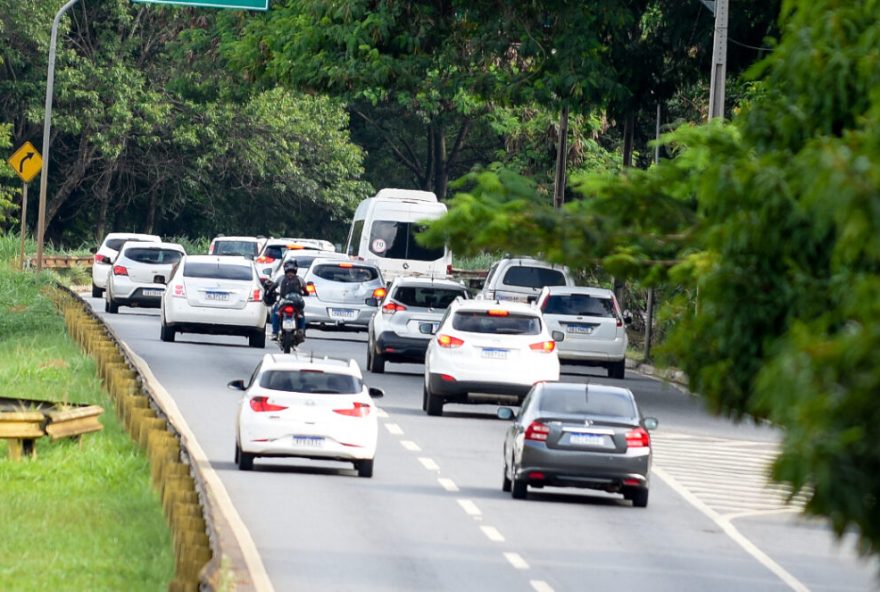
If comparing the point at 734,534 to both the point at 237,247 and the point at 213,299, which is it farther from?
the point at 237,247

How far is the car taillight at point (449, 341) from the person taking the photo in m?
29.0

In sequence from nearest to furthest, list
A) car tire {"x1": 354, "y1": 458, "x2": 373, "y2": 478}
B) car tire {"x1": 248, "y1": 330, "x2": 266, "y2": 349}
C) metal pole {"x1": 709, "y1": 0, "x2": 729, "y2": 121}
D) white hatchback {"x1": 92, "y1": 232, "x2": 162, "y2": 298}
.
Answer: car tire {"x1": 354, "y1": 458, "x2": 373, "y2": 478} < metal pole {"x1": 709, "y1": 0, "x2": 729, "y2": 121} < car tire {"x1": 248, "y1": 330, "x2": 266, "y2": 349} < white hatchback {"x1": 92, "y1": 232, "x2": 162, "y2": 298}

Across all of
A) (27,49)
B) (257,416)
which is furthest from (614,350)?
(27,49)

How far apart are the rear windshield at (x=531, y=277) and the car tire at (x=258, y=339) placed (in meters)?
5.37

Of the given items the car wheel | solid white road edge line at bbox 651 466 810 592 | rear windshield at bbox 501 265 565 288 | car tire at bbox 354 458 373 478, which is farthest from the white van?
the car wheel

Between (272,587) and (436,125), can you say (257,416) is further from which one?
(436,125)

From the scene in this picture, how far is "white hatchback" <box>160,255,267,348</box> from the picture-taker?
3809cm

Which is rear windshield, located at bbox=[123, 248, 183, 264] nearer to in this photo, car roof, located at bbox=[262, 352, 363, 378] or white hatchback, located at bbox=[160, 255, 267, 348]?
white hatchback, located at bbox=[160, 255, 267, 348]

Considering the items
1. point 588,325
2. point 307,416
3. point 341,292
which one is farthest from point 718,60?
point 307,416

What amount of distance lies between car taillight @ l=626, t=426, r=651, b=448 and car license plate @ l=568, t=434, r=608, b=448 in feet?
0.79

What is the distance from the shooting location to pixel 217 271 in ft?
127

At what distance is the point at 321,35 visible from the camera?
1423 inches

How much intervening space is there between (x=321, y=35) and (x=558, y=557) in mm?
19995

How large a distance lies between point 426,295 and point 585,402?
1339 cm
